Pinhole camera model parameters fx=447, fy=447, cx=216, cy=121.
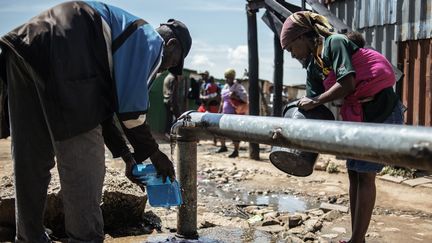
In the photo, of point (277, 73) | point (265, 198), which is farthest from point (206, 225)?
point (277, 73)

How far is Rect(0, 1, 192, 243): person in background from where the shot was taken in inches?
74.5

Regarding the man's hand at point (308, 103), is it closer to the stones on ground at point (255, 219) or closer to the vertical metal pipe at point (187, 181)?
the vertical metal pipe at point (187, 181)

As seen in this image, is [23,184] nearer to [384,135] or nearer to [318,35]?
[384,135]

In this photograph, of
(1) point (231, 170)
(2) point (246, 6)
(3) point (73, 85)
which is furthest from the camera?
(2) point (246, 6)

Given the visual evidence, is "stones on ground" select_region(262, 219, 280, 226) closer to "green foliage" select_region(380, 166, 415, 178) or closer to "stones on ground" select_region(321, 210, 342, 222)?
"stones on ground" select_region(321, 210, 342, 222)

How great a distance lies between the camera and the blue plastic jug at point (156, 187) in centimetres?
236

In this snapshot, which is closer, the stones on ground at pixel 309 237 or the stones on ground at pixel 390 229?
the stones on ground at pixel 309 237

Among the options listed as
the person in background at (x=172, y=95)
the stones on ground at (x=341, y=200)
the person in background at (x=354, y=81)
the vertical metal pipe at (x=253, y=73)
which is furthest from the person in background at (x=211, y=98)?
the person in background at (x=354, y=81)

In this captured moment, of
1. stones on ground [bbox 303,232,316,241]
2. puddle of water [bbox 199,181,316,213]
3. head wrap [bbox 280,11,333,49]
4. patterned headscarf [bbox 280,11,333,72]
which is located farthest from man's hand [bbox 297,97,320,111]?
puddle of water [bbox 199,181,316,213]

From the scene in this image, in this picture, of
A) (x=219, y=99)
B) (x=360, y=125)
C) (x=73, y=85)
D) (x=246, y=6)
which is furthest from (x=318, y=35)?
(x=219, y=99)

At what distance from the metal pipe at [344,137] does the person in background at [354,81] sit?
676mm

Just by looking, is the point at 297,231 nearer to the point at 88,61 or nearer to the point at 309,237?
the point at 309,237

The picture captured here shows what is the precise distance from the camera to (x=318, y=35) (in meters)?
2.76

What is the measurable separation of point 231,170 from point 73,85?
4879 mm
